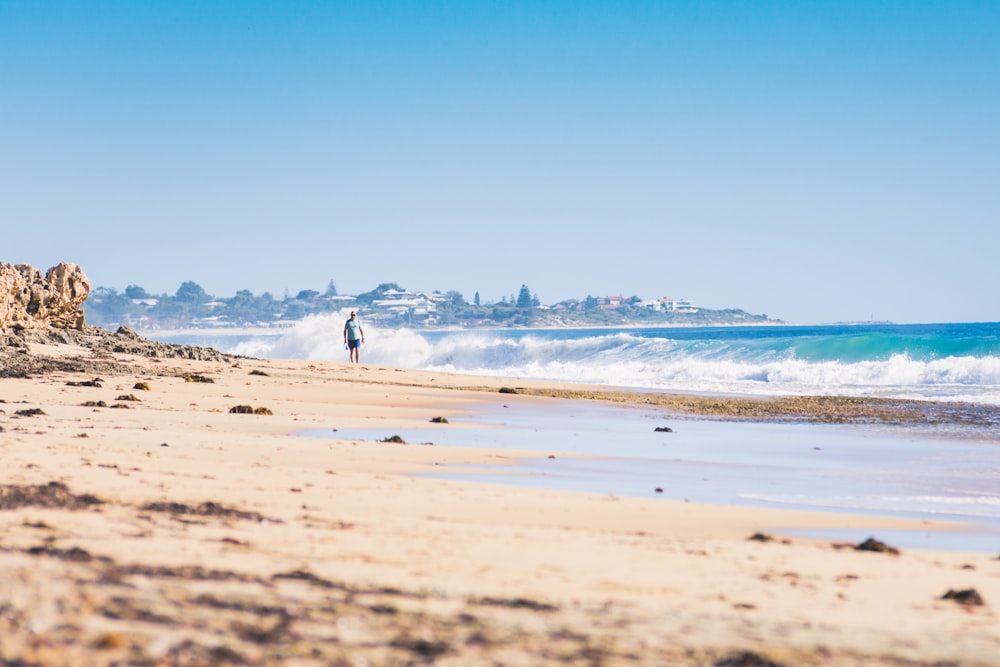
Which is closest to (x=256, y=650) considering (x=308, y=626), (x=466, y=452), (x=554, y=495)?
(x=308, y=626)

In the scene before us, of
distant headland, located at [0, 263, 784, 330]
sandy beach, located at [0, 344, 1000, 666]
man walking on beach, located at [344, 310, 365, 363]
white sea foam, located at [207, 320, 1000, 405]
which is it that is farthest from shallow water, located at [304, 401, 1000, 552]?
distant headland, located at [0, 263, 784, 330]

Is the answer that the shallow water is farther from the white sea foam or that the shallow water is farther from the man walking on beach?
the man walking on beach

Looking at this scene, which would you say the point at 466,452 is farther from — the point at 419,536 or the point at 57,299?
the point at 57,299

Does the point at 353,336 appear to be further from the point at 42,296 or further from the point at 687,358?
the point at 687,358

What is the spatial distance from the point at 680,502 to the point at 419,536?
2.75 meters

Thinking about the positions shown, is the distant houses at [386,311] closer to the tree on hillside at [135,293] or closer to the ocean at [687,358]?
the tree on hillside at [135,293]

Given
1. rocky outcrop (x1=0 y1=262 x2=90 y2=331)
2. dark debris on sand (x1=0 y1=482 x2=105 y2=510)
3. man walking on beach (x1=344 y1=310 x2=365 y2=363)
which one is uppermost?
rocky outcrop (x1=0 y1=262 x2=90 y2=331)

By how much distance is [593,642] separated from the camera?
3.70 meters

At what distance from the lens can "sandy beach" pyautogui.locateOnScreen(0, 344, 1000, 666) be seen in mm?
3531

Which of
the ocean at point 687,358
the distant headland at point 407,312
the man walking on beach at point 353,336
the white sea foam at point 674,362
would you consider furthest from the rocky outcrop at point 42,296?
the distant headland at point 407,312

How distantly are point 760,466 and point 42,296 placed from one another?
16.4 m

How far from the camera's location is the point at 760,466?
10430 mm

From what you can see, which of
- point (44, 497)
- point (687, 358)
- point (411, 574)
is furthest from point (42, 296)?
point (687, 358)

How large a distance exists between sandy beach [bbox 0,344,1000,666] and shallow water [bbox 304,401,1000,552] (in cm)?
62
